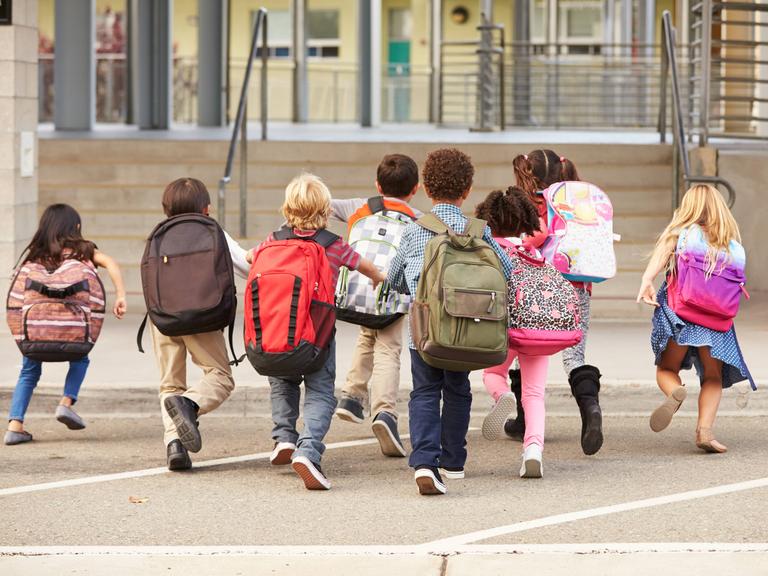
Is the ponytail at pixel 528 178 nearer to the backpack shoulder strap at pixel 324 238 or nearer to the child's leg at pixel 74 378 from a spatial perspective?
the backpack shoulder strap at pixel 324 238

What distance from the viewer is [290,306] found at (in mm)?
6703

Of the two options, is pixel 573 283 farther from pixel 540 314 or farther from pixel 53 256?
pixel 53 256

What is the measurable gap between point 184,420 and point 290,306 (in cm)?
84

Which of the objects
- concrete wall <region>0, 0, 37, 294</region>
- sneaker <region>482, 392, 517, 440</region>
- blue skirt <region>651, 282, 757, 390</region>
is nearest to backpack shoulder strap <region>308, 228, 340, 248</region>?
sneaker <region>482, 392, 517, 440</region>

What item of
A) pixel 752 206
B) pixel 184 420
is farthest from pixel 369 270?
pixel 752 206

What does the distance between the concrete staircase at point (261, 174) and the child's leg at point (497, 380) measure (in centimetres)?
598

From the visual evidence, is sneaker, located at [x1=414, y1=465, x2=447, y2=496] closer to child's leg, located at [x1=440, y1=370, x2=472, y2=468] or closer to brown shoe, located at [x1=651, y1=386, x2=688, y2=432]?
child's leg, located at [x1=440, y1=370, x2=472, y2=468]

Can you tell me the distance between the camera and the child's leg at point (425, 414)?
658 centimetres

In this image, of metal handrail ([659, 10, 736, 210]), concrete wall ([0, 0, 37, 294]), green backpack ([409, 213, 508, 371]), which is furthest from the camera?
metal handrail ([659, 10, 736, 210])

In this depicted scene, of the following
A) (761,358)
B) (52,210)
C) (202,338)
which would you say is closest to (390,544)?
(202,338)

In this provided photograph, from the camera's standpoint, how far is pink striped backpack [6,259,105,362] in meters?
7.78

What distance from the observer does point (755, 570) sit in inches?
208

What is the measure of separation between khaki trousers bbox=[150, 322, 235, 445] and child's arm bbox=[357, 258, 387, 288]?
89cm

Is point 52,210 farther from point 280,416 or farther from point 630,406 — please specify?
point 630,406
